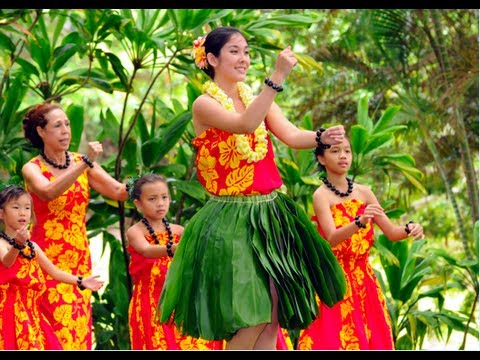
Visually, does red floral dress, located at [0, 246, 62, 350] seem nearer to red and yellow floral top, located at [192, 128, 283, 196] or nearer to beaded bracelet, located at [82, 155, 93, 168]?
beaded bracelet, located at [82, 155, 93, 168]

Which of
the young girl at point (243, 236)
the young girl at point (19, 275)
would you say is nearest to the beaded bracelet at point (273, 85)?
the young girl at point (243, 236)

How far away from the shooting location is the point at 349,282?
479 centimetres

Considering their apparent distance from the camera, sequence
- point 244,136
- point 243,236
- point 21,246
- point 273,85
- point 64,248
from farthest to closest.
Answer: point 64,248
point 21,246
point 244,136
point 243,236
point 273,85

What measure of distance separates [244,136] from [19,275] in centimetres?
134

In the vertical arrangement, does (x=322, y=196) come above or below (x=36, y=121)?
below

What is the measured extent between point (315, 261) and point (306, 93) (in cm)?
755

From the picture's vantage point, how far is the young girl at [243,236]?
3.49 metres

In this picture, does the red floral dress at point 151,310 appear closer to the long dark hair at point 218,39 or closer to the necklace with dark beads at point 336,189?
the necklace with dark beads at point 336,189

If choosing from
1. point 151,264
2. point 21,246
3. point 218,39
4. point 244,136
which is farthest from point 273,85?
point 151,264

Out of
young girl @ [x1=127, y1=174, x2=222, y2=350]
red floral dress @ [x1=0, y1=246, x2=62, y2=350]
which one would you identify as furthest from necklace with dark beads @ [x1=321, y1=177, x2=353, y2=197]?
red floral dress @ [x1=0, y1=246, x2=62, y2=350]

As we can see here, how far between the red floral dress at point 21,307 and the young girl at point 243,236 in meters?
1.03

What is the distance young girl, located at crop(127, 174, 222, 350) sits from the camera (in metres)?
4.95

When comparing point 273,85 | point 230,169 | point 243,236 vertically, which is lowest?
point 243,236

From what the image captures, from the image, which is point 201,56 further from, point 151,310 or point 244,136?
point 151,310
